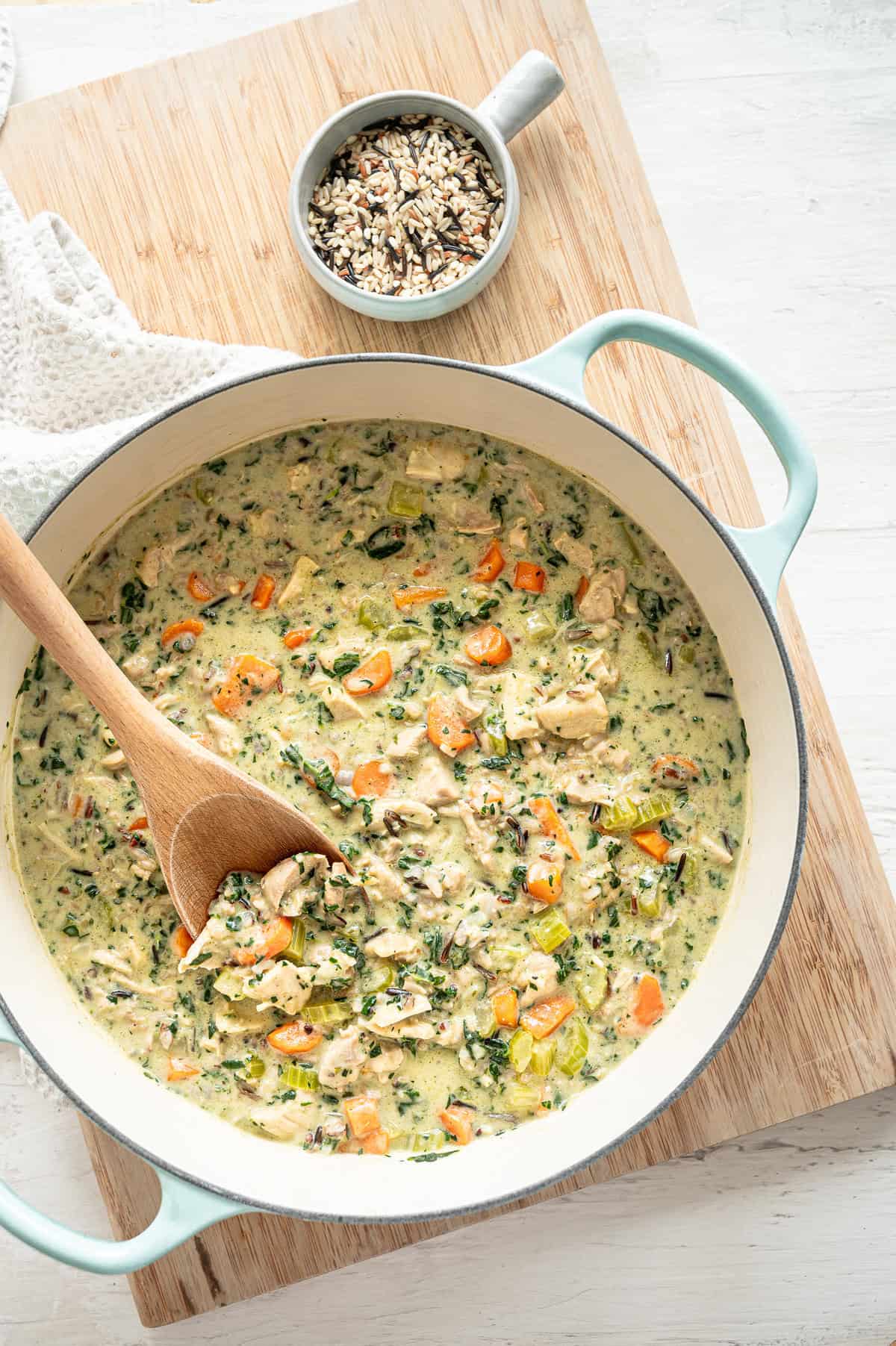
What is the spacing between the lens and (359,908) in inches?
96.3

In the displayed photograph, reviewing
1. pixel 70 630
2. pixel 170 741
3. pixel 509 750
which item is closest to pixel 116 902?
pixel 170 741

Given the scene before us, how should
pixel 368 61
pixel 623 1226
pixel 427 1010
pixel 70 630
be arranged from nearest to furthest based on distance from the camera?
pixel 70 630 → pixel 427 1010 → pixel 368 61 → pixel 623 1226

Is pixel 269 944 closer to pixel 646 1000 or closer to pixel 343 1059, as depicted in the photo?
pixel 343 1059

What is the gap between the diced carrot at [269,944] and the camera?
2.39m

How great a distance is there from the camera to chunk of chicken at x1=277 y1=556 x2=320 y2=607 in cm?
252

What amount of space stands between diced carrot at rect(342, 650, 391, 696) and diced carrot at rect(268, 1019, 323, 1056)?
742 millimetres

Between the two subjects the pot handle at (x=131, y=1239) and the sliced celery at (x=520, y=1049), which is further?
the sliced celery at (x=520, y=1049)

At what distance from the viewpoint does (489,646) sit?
249 cm

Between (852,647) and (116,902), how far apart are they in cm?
197

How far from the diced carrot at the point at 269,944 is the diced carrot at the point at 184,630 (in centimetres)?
67

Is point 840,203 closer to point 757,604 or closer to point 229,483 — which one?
point 757,604

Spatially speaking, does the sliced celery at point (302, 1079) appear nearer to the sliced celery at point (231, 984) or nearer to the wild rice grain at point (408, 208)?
the sliced celery at point (231, 984)

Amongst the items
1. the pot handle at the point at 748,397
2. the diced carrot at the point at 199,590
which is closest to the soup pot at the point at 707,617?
the pot handle at the point at 748,397

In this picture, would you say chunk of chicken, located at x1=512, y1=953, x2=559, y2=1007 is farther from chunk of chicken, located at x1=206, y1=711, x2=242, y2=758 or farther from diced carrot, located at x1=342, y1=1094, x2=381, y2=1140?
chunk of chicken, located at x1=206, y1=711, x2=242, y2=758
